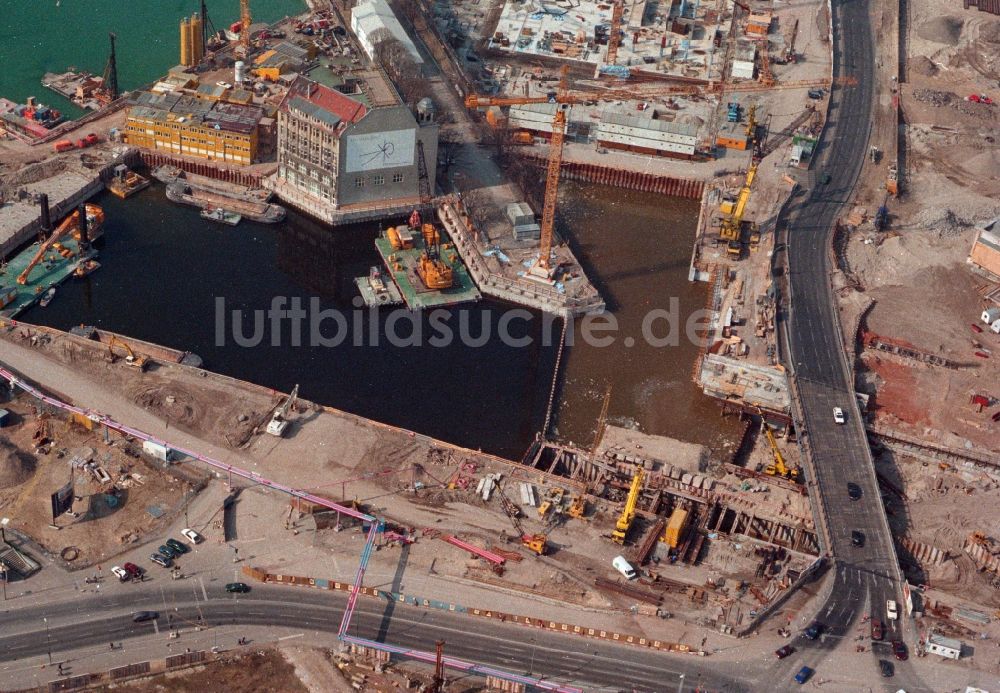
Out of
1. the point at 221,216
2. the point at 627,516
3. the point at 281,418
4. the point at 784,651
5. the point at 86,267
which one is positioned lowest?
the point at 784,651

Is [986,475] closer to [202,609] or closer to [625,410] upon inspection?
[625,410]

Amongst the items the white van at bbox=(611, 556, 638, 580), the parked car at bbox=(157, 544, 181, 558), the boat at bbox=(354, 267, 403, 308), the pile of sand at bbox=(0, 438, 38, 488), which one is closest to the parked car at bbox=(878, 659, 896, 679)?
the white van at bbox=(611, 556, 638, 580)

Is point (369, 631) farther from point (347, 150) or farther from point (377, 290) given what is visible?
point (347, 150)

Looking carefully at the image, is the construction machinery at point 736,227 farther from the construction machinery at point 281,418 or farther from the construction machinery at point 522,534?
the construction machinery at point 281,418

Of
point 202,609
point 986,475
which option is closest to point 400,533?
point 202,609

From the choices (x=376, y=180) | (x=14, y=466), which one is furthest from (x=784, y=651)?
(x=376, y=180)

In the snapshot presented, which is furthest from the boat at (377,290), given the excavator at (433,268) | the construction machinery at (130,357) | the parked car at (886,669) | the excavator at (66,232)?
the parked car at (886,669)

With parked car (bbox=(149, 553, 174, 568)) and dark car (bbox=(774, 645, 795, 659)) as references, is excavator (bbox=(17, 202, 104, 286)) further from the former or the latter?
dark car (bbox=(774, 645, 795, 659))
